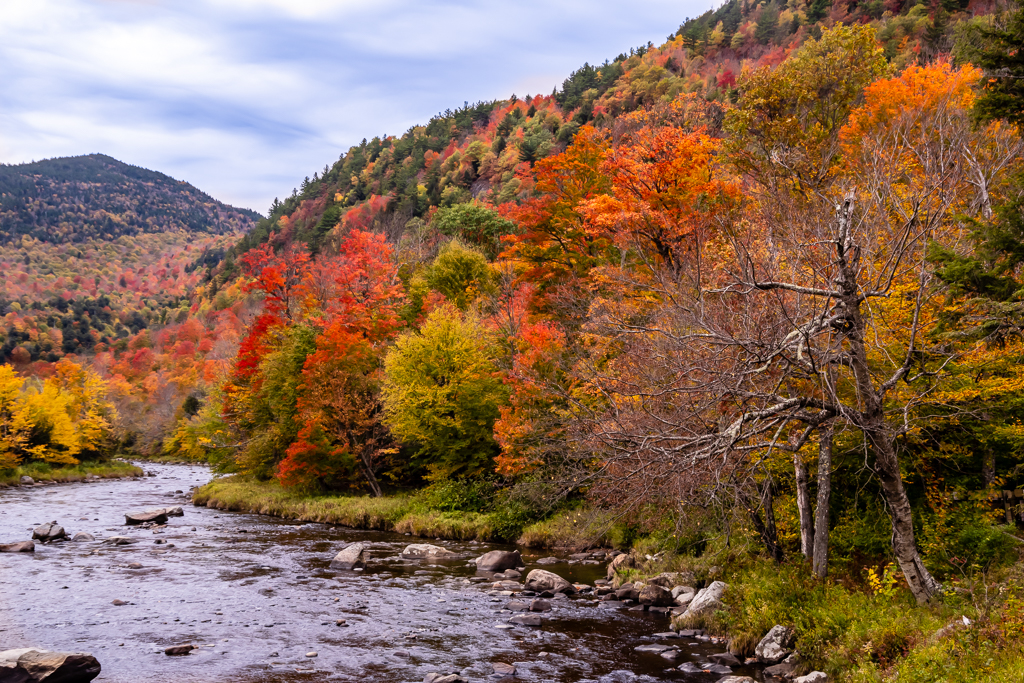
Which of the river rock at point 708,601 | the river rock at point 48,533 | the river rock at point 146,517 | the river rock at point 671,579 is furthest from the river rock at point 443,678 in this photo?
the river rock at point 146,517

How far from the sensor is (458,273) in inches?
1671

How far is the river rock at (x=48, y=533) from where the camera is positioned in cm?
2482

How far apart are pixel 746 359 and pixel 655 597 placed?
9.77m

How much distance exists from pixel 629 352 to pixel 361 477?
929 inches

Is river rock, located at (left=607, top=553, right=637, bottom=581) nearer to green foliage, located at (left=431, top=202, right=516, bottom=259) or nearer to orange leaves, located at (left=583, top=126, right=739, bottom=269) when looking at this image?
orange leaves, located at (left=583, top=126, right=739, bottom=269)

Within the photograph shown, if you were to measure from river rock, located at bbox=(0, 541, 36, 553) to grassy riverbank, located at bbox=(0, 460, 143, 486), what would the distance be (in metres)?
28.6

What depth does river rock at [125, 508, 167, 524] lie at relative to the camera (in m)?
30.0

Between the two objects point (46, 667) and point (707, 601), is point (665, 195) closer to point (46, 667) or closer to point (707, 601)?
point (707, 601)

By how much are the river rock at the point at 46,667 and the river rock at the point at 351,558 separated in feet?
34.3

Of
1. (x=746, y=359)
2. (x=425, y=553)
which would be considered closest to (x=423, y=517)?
(x=425, y=553)

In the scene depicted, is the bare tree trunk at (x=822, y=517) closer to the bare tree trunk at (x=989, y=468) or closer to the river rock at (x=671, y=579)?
the bare tree trunk at (x=989, y=468)

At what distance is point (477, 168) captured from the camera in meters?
92.9

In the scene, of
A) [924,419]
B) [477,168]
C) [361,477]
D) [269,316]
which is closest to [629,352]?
[924,419]

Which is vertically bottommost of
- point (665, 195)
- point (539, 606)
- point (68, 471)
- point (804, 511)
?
point (68, 471)
